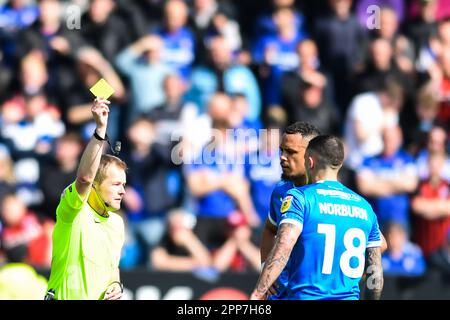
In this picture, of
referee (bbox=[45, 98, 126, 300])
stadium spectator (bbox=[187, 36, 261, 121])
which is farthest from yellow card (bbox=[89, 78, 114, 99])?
stadium spectator (bbox=[187, 36, 261, 121])

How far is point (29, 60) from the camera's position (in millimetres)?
14664

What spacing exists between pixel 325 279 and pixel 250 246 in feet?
20.3

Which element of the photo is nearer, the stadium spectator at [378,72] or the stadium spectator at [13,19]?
the stadium spectator at [13,19]

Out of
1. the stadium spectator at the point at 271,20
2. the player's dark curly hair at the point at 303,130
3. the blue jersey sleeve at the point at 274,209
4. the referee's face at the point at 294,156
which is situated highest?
the stadium spectator at the point at 271,20

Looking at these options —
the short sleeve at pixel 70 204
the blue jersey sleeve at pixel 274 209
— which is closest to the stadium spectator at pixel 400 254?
the blue jersey sleeve at pixel 274 209

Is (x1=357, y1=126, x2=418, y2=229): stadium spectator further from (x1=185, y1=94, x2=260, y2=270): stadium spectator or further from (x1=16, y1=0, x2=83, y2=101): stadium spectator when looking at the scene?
(x1=16, y1=0, x2=83, y2=101): stadium spectator

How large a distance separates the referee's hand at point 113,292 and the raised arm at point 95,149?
0.88m

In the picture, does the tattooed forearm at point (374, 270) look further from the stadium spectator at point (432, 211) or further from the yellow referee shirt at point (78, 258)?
the stadium spectator at point (432, 211)

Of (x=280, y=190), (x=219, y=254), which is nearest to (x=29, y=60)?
(x=219, y=254)

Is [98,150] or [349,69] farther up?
[349,69]

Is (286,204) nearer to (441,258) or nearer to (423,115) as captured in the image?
(441,258)

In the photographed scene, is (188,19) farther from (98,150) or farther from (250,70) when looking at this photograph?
(98,150)

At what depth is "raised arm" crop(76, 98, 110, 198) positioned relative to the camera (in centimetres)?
730

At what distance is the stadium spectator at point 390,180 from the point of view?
14500 millimetres
